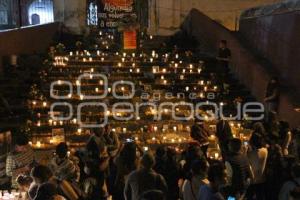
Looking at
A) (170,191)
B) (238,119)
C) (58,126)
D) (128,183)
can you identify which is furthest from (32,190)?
(238,119)

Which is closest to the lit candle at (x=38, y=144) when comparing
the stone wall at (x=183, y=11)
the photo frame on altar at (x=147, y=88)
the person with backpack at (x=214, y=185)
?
the photo frame on altar at (x=147, y=88)

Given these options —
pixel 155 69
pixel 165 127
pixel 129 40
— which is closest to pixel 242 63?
pixel 155 69

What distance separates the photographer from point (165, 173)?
6.81 meters

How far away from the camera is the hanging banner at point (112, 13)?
68.9 feet

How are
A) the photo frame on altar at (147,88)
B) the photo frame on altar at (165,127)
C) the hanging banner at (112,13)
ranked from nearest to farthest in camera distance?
1. the photo frame on altar at (165,127)
2. the photo frame on altar at (147,88)
3. the hanging banner at (112,13)

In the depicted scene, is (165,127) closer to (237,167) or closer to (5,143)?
(5,143)

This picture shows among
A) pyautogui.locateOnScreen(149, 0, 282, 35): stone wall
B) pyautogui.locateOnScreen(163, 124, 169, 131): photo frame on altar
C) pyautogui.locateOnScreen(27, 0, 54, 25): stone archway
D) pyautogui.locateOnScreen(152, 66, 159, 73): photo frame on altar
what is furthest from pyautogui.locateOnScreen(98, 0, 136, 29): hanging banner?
pyautogui.locateOnScreen(163, 124, 169, 131): photo frame on altar

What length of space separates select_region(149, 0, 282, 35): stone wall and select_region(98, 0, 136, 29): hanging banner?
1.72 meters

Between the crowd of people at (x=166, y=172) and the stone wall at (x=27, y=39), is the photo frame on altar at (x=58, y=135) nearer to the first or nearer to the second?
the crowd of people at (x=166, y=172)

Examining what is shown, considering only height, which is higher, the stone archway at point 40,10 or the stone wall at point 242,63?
the stone archway at point 40,10

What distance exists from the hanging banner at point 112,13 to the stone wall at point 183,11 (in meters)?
1.72

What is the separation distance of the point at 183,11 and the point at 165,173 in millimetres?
17163

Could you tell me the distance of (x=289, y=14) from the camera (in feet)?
47.9

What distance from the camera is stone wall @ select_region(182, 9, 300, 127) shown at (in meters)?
13.3
